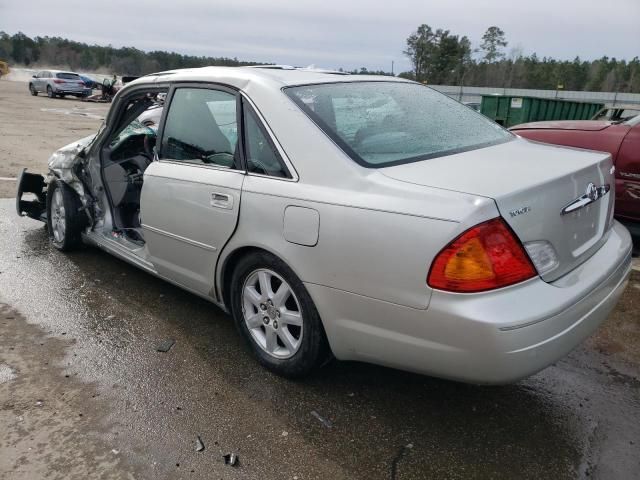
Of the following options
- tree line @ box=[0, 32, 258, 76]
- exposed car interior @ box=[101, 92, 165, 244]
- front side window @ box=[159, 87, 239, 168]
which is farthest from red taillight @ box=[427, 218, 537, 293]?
tree line @ box=[0, 32, 258, 76]

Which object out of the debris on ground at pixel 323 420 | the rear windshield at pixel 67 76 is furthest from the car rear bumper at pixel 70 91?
the debris on ground at pixel 323 420

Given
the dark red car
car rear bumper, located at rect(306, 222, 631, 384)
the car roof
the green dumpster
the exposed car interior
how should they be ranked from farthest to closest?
the green dumpster
the dark red car
the exposed car interior
the car roof
car rear bumper, located at rect(306, 222, 631, 384)

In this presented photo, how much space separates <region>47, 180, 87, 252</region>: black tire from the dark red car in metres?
4.43

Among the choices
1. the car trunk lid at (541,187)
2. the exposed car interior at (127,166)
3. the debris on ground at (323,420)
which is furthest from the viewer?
the exposed car interior at (127,166)

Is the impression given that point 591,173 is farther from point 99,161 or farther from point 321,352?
point 99,161

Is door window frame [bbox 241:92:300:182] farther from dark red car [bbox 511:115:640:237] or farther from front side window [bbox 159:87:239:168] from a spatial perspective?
dark red car [bbox 511:115:640:237]

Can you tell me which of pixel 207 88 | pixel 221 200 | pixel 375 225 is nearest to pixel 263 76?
pixel 207 88

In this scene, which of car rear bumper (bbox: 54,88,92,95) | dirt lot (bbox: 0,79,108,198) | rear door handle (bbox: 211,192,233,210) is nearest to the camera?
rear door handle (bbox: 211,192,233,210)

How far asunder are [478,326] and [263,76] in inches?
71.4

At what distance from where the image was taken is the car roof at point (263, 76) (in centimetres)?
298

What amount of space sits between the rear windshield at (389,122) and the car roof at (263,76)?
87 mm

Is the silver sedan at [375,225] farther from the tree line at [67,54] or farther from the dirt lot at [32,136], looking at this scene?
the tree line at [67,54]

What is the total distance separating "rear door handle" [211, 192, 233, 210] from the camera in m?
2.86

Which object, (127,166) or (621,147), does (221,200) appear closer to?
(127,166)
